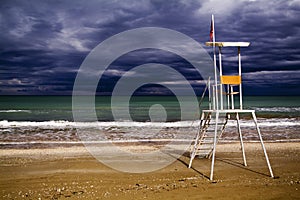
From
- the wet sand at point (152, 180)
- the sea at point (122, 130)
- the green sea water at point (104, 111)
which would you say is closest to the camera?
the wet sand at point (152, 180)

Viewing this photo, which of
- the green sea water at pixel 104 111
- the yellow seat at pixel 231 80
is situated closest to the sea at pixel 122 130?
the green sea water at pixel 104 111

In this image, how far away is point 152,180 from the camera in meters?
8.49

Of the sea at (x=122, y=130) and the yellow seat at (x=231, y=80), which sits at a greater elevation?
the yellow seat at (x=231, y=80)

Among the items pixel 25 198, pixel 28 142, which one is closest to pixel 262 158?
pixel 25 198

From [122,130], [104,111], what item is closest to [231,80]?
[122,130]

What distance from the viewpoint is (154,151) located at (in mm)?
13844

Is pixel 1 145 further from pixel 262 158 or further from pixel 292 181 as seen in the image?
pixel 292 181

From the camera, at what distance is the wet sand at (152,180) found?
7.23m

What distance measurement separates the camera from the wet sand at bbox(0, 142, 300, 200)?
7.23m

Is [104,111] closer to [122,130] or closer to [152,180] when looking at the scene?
[122,130]

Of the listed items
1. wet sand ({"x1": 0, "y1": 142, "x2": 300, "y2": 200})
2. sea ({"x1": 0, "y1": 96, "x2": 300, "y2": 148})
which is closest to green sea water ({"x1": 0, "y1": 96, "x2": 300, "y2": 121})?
sea ({"x1": 0, "y1": 96, "x2": 300, "y2": 148})

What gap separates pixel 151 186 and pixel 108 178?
1.48m

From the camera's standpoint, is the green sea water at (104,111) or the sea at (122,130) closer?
the sea at (122,130)

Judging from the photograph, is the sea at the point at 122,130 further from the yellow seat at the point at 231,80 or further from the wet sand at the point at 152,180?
the yellow seat at the point at 231,80
